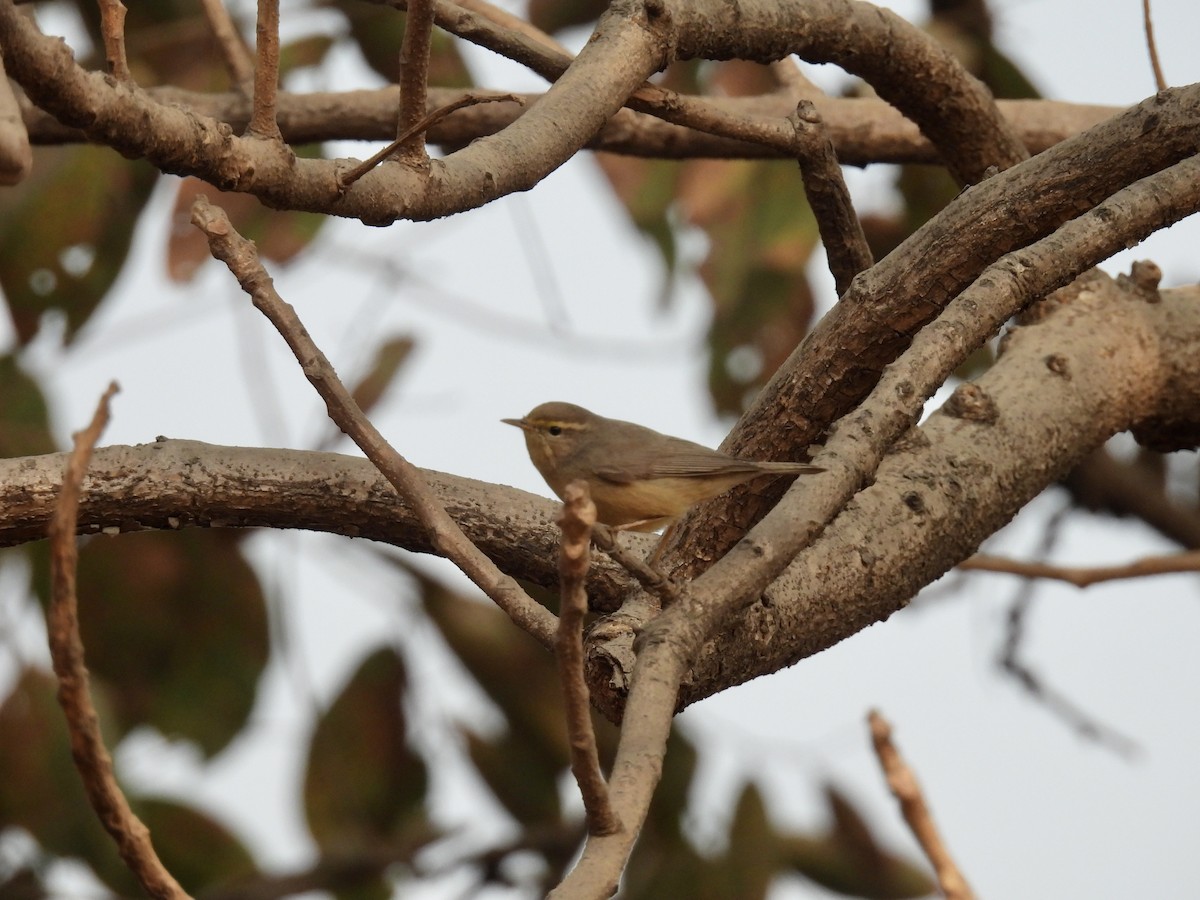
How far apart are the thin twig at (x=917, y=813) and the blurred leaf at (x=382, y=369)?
347cm

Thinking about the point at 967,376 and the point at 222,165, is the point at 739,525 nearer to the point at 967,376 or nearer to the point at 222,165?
the point at 222,165

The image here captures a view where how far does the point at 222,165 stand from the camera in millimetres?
1816

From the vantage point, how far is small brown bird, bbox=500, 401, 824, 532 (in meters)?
2.78

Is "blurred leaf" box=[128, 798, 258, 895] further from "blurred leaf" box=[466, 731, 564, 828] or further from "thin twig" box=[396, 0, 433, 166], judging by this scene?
"thin twig" box=[396, 0, 433, 166]

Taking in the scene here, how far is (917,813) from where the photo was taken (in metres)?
1.05

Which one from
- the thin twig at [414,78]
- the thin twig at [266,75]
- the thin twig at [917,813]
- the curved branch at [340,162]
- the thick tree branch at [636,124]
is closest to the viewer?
the thin twig at [917,813]

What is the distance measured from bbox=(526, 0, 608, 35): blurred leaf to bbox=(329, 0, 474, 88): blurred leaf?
0.88 ft

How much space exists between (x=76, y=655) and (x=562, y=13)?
3678 millimetres

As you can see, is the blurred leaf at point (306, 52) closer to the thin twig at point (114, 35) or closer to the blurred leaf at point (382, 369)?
the blurred leaf at point (382, 369)

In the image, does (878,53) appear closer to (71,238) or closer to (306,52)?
(306,52)

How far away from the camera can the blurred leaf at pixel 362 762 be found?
180 inches

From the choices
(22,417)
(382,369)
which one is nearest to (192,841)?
(22,417)

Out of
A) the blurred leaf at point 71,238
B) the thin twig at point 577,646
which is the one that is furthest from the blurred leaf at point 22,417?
the thin twig at point 577,646


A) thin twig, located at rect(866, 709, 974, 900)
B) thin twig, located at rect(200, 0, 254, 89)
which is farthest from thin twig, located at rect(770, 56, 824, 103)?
thin twig, located at rect(866, 709, 974, 900)
